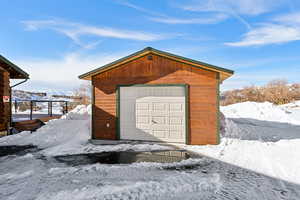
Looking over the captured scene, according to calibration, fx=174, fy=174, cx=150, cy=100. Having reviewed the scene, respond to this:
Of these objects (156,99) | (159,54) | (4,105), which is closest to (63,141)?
(4,105)

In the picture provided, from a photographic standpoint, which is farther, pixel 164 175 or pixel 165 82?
pixel 165 82

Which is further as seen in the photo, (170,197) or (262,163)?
(262,163)

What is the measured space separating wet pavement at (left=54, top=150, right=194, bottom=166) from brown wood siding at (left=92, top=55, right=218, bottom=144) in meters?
1.51

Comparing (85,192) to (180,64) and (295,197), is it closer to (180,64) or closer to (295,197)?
(295,197)

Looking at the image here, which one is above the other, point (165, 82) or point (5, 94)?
point (165, 82)

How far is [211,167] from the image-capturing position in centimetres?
481

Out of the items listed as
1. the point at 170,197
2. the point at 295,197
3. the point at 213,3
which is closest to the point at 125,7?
the point at 213,3

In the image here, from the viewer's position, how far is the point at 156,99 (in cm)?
760

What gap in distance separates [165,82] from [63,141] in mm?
5253

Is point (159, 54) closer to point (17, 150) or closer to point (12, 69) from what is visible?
point (17, 150)

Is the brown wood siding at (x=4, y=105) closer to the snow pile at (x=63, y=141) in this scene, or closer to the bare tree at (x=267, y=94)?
the snow pile at (x=63, y=141)

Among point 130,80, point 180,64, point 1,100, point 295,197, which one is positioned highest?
point 180,64

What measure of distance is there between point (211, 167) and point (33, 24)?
44.1 ft

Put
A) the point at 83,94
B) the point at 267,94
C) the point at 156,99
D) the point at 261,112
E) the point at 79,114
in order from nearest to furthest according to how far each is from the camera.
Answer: the point at 156,99 → the point at 79,114 → the point at 261,112 → the point at 83,94 → the point at 267,94
